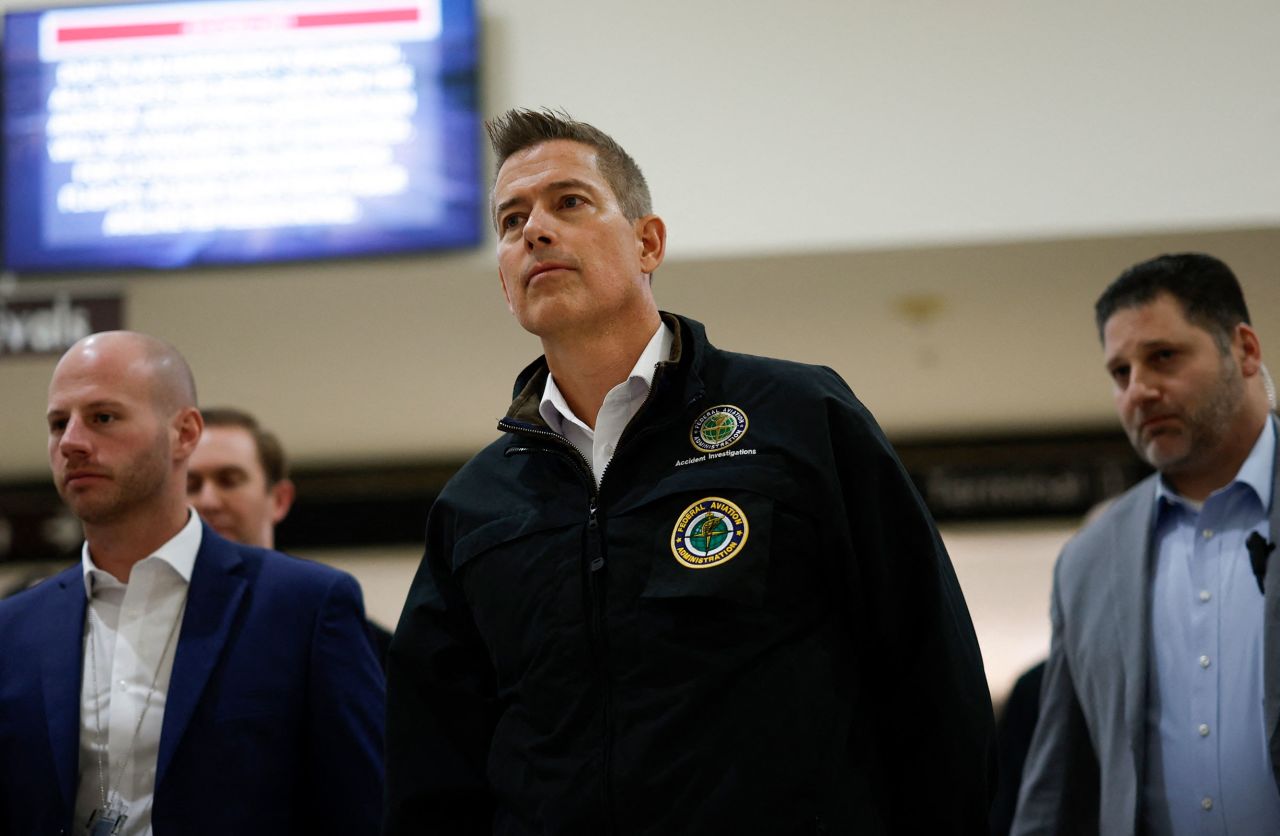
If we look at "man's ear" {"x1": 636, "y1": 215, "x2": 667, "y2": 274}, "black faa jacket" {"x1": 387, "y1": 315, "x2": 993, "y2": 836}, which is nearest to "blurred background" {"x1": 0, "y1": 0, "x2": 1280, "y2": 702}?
"man's ear" {"x1": 636, "y1": 215, "x2": 667, "y2": 274}

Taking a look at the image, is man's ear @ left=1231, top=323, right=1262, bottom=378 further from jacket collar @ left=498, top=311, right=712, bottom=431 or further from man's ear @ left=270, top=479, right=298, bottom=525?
man's ear @ left=270, top=479, right=298, bottom=525

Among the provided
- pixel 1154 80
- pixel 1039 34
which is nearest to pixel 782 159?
pixel 1039 34

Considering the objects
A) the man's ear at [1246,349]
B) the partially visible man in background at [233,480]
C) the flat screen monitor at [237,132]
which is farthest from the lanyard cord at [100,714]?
the flat screen monitor at [237,132]

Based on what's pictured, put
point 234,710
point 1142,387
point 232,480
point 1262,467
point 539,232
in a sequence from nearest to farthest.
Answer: point 539,232 → point 234,710 → point 1262,467 → point 1142,387 → point 232,480

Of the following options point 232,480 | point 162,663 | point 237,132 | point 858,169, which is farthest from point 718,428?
point 237,132

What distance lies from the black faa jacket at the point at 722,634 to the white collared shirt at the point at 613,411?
38mm

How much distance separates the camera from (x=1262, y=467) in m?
2.28

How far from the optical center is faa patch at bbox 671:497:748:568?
1.60 m

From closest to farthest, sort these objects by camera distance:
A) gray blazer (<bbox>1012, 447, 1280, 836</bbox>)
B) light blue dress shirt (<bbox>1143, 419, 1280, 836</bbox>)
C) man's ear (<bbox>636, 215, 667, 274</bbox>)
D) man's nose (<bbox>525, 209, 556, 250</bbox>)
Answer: man's nose (<bbox>525, 209, 556, 250</bbox>) → man's ear (<bbox>636, 215, 667, 274</bbox>) → light blue dress shirt (<bbox>1143, 419, 1280, 836</bbox>) → gray blazer (<bbox>1012, 447, 1280, 836</bbox>)

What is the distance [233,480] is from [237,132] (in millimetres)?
1775

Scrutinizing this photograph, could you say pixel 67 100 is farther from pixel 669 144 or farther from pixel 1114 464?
pixel 1114 464

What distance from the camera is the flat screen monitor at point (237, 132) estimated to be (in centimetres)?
453

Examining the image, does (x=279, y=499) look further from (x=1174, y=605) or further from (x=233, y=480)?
(x=1174, y=605)

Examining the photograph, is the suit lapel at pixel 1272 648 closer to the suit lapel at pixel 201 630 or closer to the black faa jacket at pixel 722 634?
the black faa jacket at pixel 722 634
